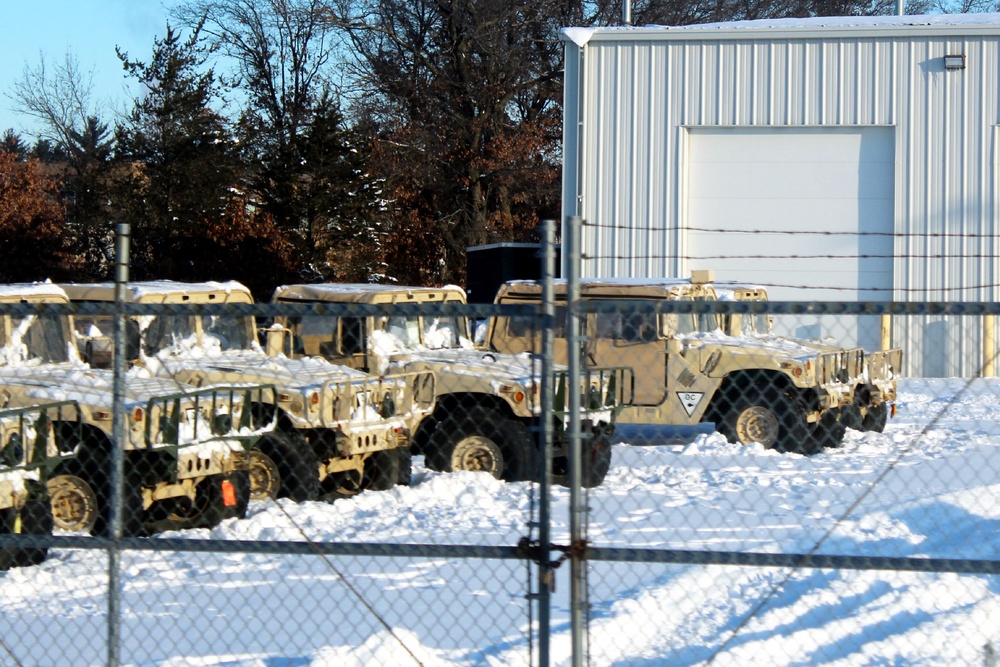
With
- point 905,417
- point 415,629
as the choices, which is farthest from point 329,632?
point 905,417

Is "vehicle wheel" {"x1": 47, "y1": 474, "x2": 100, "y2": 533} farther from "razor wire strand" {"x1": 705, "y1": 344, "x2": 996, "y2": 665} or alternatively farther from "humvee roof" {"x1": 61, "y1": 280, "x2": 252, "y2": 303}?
"razor wire strand" {"x1": 705, "y1": 344, "x2": 996, "y2": 665}

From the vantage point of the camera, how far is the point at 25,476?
7211 mm

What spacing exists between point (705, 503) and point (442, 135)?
25.1 meters

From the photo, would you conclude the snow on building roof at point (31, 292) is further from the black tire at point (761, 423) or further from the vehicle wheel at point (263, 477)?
the black tire at point (761, 423)

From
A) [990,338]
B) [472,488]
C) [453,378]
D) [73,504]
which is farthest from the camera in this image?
[990,338]

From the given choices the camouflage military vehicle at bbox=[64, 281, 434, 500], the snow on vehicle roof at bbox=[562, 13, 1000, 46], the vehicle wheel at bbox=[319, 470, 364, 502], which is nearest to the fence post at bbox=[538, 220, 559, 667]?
the camouflage military vehicle at bbox=[64, 281, 434, 500]

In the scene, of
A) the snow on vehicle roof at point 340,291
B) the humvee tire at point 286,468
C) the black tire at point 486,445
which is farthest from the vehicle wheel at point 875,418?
the humvee tire at point 286,468

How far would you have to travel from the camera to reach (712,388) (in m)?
12.2

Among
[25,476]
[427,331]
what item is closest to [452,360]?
[427,331]

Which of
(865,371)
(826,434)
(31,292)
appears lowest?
(826,434)

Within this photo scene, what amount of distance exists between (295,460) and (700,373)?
4630 millimetres

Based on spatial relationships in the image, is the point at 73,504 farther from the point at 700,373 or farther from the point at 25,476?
the point at 700,373

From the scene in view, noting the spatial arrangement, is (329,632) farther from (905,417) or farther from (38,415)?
(905,417)

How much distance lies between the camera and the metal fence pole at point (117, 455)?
4449 mm
